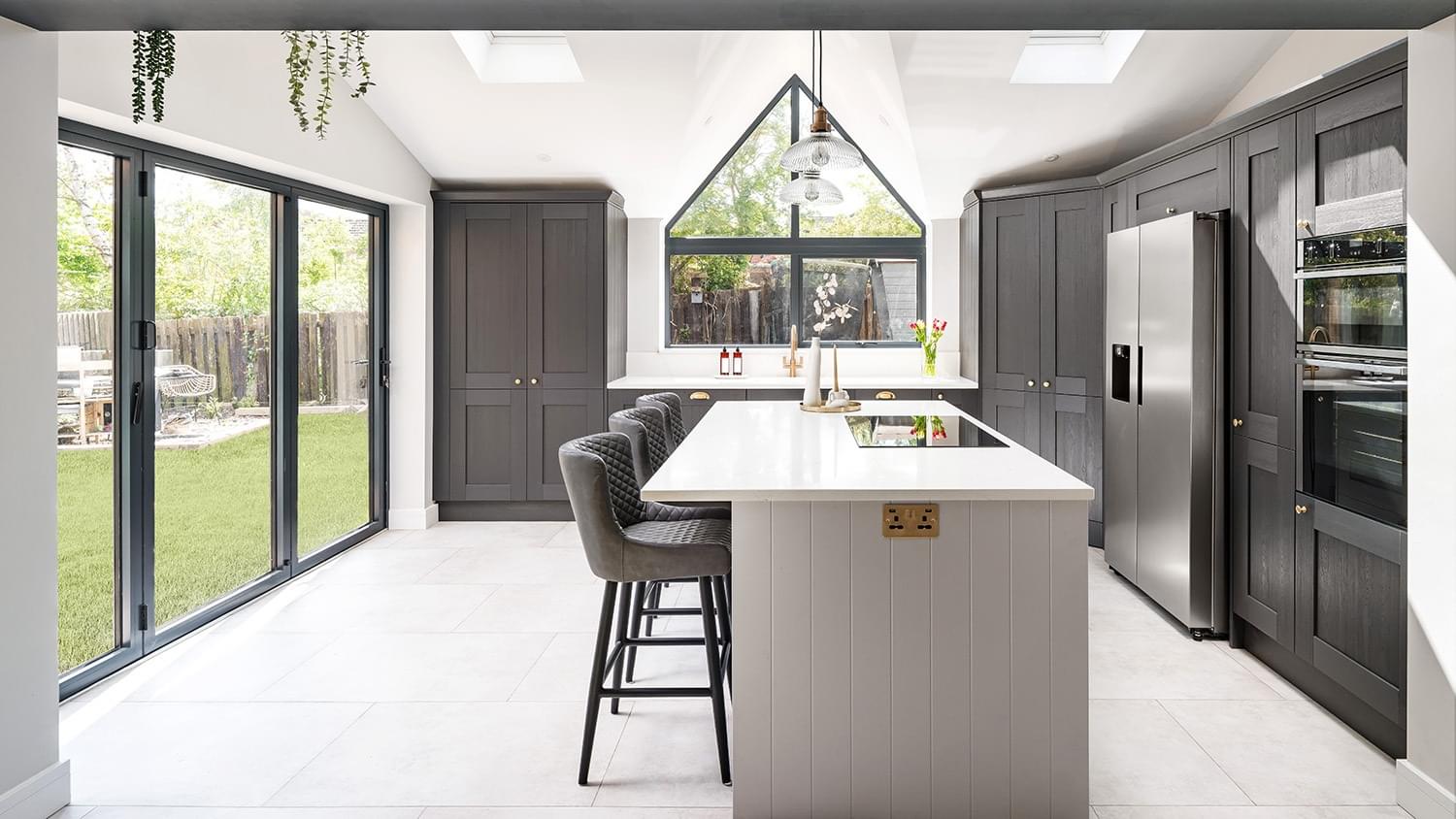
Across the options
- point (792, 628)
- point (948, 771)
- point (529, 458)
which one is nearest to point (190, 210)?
point (529, 458)

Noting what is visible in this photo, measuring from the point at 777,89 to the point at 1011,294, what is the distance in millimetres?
2165

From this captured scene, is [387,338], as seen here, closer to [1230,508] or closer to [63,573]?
[63,573]

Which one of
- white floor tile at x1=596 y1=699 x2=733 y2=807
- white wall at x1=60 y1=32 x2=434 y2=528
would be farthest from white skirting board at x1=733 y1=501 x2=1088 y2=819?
white wall at x1=60 y1=32 x2=434 y2=528

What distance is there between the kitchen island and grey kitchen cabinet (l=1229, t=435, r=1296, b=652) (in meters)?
1.43

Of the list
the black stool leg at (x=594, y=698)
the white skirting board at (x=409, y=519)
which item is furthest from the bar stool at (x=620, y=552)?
the white skirting board at (x=409, y=519)

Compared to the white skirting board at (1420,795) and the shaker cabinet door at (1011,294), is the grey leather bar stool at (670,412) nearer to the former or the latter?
the shaker cabinet door at (1011,294)

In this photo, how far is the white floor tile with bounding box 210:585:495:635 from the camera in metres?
3.85

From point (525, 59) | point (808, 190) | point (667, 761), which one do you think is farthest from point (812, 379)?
point (525, 59)

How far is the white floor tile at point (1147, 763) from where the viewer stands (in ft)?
7.86

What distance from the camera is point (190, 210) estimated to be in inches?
150

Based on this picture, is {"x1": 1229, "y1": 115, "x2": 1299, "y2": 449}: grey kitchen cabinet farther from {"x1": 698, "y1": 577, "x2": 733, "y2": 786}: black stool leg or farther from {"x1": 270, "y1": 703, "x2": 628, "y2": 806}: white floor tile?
{"x1": 270, "y1": 703, "x2": 628, "y2": 806}: white floor tile

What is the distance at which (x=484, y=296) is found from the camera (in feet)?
19.2

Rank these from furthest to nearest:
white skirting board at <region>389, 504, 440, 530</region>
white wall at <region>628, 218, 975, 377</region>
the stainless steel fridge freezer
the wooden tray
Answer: white wall at <region>628, 218, 975, 377</region>
white skirting board at <region>389, 504, 440, 530</region>
the wooden tray
the stainless steel fridge freezer

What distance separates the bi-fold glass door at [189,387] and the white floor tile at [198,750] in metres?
0.49
